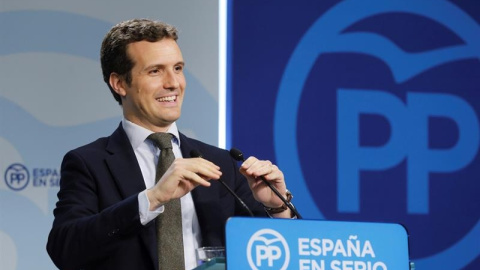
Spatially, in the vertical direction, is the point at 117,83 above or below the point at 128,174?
above

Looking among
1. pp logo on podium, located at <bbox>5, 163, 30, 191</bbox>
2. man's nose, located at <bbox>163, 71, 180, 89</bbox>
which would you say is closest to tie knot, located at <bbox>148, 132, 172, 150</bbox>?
man's nose, located at <bbox>163, 71, 180, 89</bbox>

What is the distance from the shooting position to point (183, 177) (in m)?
2.14

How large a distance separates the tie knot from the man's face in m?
0.04

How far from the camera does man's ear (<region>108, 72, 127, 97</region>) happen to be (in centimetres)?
266

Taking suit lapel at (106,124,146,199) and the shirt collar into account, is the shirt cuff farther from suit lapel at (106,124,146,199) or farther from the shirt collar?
the shirt collar

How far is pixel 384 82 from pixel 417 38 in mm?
310

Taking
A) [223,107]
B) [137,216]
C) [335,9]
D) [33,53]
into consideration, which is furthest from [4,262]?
[335,9]

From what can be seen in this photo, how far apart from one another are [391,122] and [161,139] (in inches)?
77.4

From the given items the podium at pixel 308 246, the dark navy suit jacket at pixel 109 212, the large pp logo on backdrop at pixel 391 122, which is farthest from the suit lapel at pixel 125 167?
the large pp logo on backdrop at pixel 391 122

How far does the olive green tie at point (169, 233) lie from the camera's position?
240cm

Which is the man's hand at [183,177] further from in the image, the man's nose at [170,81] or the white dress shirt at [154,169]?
the man's nose at [170,81]

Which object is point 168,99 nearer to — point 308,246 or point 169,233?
point 169,233

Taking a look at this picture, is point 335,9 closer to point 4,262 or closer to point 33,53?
point 33,53

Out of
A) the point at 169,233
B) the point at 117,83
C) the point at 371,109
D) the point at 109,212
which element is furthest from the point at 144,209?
the point at 371,109
